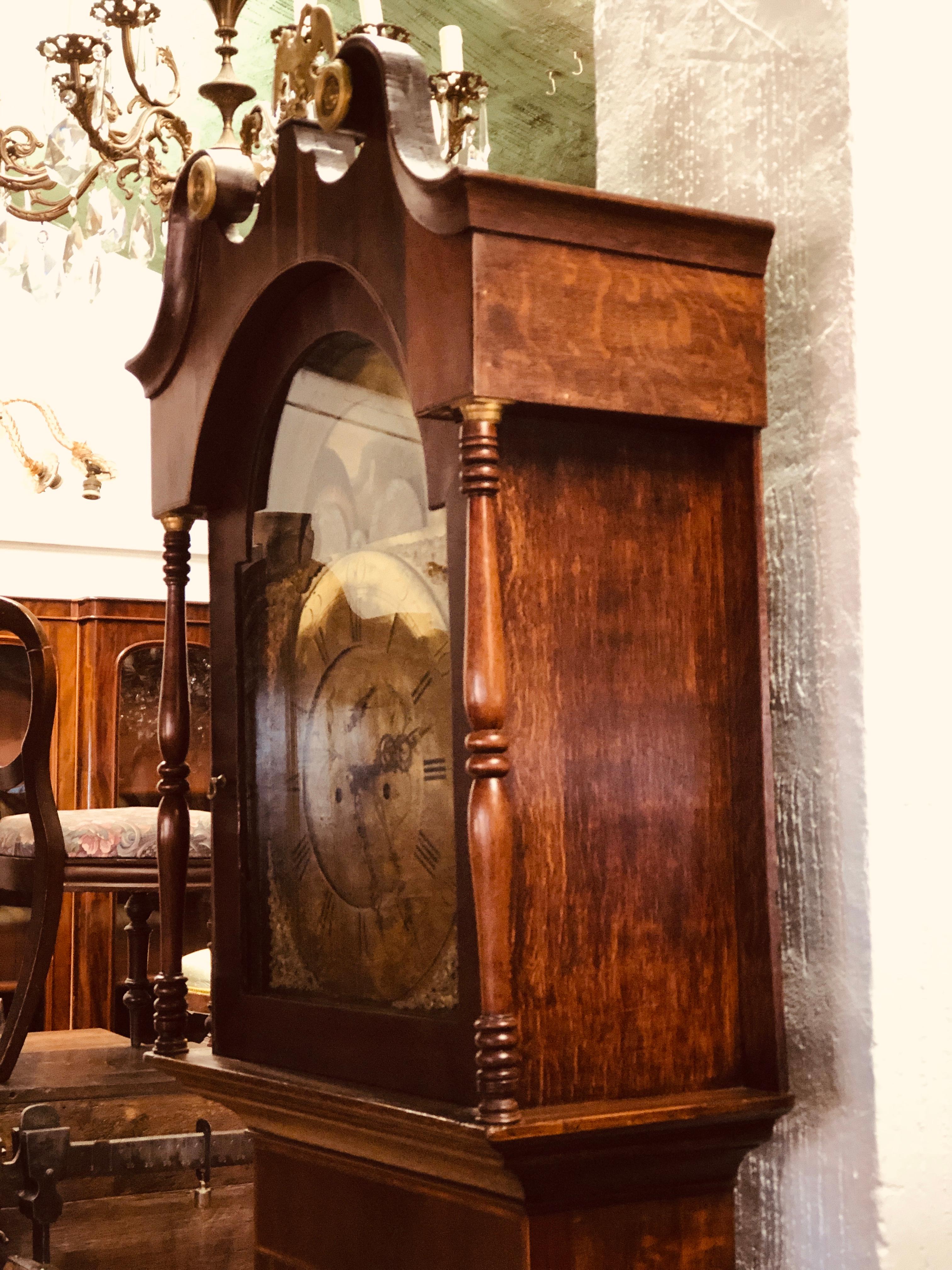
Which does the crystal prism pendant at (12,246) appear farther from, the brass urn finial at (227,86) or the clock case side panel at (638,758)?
the clock case side panel at (638,758)

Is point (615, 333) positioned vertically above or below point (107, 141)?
below

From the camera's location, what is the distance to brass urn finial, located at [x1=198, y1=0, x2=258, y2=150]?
173 centimetres

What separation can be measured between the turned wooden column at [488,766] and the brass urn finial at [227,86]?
0.63 metres

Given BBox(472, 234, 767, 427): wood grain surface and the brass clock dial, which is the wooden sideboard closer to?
the brass clock dial

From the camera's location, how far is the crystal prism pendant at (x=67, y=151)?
3.55m

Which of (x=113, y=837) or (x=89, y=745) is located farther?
Answer: (x=89, y=745)

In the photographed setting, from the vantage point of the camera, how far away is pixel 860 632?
1301mm

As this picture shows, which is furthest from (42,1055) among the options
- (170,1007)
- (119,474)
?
(119,474)

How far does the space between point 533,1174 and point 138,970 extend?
252 centimetres

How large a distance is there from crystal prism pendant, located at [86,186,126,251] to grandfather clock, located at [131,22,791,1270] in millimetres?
2414

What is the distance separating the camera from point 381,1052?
127cm

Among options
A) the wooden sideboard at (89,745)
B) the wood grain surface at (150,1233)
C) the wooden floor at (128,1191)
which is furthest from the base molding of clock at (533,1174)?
the wooden sideboard at (89,745)

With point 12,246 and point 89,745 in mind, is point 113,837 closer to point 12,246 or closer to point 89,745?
point 12,246

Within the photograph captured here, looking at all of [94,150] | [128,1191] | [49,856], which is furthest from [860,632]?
[94,150]
